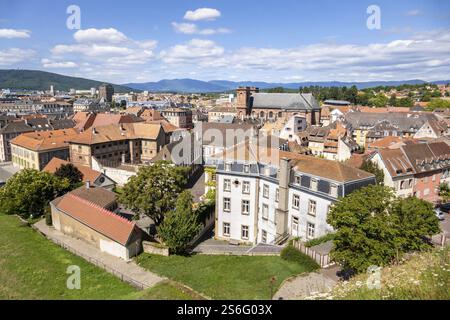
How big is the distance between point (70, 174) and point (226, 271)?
35685 mm

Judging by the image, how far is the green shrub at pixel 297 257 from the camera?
2838 centimetres

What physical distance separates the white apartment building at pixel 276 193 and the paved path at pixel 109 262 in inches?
487

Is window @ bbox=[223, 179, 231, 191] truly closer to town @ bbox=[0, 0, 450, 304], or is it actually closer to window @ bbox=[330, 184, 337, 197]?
town @ bbox=[0, 0, 450, 304]

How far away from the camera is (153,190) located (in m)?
36.5

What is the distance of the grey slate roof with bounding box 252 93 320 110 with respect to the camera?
406 feet

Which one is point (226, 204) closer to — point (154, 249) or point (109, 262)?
point (154, 249)

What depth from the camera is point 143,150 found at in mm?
80938

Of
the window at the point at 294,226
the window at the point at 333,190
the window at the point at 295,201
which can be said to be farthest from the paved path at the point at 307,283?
the window at the point at 295,201

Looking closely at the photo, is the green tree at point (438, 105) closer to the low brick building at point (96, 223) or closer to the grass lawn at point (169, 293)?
the low brick building at point (96, 223)

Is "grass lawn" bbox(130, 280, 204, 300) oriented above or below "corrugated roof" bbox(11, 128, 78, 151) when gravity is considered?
below

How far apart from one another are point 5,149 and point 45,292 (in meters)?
82.3

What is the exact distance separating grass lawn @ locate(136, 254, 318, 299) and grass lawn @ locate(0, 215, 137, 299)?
4210 mm
